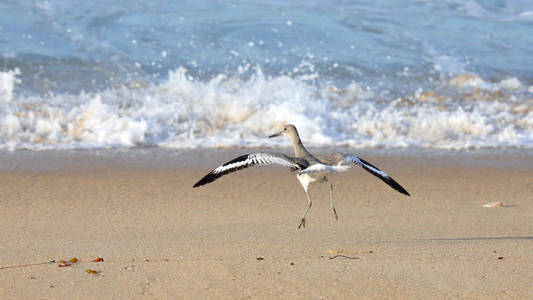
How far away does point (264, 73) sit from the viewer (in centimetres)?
1230

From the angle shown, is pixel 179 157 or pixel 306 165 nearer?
pixel 306 165

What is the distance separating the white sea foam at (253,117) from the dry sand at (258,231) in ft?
2.55

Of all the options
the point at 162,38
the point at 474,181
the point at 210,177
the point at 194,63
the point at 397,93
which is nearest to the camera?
the point at 210,177

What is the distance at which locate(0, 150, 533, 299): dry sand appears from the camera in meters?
3.96

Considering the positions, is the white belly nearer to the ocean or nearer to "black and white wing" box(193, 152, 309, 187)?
"black and white wing" box(193, 152, 309, 187)

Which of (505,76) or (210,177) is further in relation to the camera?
(505,76)

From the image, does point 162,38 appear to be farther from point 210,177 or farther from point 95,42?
point 210,177

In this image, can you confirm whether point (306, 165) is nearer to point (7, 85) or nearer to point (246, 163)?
point (246, 163)

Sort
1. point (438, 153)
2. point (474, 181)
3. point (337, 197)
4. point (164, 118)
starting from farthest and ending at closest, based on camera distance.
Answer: point (164, 118) → point (438, 153) → point (474, 181) → point (337, 197)

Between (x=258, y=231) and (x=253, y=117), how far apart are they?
4480mm

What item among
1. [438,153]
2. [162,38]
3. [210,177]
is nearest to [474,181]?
[438,153]

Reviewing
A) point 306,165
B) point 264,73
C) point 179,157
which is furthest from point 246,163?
point 264,73

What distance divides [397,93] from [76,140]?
4789 mm

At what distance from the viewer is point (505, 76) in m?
12.6
